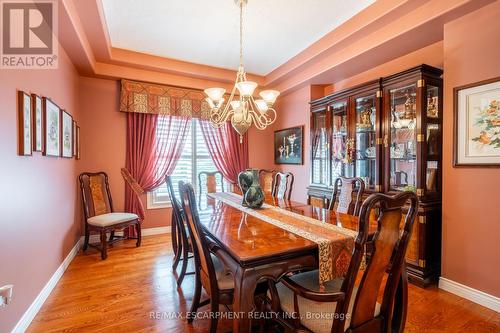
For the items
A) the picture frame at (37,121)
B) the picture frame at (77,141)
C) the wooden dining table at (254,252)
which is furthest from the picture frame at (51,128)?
the wooden dining table at (254,252)

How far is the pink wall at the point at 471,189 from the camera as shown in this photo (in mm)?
2070

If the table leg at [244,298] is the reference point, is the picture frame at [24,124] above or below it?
above

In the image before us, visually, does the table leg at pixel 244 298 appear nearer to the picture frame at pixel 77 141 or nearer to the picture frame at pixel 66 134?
the picture frame at pixel 66 134

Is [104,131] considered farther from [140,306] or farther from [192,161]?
[140,306]

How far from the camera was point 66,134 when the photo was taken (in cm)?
289

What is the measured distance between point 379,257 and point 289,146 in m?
3.69

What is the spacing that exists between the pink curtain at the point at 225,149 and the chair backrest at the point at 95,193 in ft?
5.87

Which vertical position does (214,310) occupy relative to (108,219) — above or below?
below

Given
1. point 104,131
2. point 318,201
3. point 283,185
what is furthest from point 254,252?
point 104,131

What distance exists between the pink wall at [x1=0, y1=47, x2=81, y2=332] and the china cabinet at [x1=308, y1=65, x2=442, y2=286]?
128 inches

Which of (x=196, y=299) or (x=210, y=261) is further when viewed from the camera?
(x=196, y=299)

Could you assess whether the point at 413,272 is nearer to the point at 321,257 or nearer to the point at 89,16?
the point at 321,257

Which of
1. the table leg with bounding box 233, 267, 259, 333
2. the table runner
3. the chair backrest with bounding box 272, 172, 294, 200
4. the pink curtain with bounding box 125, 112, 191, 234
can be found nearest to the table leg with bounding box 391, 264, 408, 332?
the table runner

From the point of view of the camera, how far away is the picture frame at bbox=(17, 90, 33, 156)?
5.91 ft
